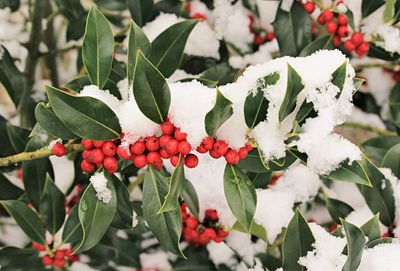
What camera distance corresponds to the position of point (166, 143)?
884mm

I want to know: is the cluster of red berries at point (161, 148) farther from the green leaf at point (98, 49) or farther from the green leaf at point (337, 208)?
the green leaf at point (337, 208)

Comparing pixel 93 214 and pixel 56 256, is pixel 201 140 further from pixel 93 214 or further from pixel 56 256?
pixel 56 256

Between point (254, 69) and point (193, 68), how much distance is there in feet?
1.88

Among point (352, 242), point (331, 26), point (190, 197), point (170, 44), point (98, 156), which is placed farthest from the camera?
point (331, 26)

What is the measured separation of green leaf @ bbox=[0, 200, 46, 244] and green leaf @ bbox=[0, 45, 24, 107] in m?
0.34

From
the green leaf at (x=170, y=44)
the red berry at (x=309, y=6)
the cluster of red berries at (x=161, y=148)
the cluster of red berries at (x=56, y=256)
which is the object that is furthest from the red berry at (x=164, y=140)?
the red berry at (x=309, y=6)

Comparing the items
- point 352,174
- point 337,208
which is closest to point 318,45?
point 337,208

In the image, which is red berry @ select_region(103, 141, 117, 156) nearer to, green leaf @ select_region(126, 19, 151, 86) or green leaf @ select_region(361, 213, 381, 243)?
green leaf @ select_region(126, 19, 151, 86)

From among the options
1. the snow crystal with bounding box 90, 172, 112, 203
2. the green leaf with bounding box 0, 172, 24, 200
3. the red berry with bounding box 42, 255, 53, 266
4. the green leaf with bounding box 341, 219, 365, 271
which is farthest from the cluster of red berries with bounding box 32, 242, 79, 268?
the green leaf with bounding box 341, 219, 365, 271

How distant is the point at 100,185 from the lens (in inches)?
37.3

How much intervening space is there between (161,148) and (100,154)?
0.11 metres

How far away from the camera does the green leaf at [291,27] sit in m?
1.36

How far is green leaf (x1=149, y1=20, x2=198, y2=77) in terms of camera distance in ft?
3.59

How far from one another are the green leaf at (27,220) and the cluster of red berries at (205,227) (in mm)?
334
